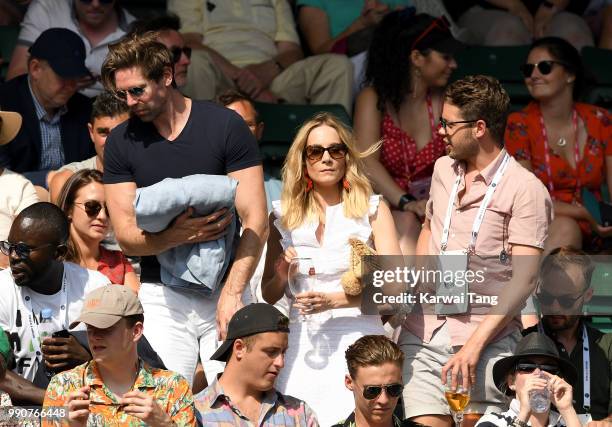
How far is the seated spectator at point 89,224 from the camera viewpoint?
21.1 feet

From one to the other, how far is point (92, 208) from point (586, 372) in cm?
240

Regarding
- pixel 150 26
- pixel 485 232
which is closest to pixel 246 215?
pixel 485 232

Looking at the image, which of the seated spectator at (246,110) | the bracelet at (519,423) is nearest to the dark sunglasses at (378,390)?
the bracelet at (519,423)

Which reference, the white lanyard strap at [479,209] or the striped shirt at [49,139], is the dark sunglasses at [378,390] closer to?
the white lanyard strap at [479,209]

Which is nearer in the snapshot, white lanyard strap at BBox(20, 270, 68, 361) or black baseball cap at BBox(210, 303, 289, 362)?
black baseball cap at BBox(210, 303, 289, 362)

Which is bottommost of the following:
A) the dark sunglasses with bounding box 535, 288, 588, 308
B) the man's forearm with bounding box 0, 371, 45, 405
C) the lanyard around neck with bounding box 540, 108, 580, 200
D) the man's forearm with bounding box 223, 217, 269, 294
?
the man's forearm with bounding box 0, 371, 45, 405

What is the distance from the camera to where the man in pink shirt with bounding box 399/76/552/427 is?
555cm

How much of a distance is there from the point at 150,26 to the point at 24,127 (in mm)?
889

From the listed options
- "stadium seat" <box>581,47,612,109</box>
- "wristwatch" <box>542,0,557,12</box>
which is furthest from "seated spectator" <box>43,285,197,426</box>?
"wristwatch" <box>542,0,557,12</box>

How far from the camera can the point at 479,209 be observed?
5.66 meters

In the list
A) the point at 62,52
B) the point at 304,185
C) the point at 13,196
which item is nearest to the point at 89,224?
the point at 13,196

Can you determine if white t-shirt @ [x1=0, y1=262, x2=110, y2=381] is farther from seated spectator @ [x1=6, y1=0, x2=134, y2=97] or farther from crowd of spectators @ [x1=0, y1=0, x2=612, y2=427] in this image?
seated spectator @ [x1=6, y1=0, x2=134, y2=97]

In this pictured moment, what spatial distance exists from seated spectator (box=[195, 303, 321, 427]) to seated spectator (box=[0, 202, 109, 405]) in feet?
1.91

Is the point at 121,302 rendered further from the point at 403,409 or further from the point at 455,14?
the point at 455,14
